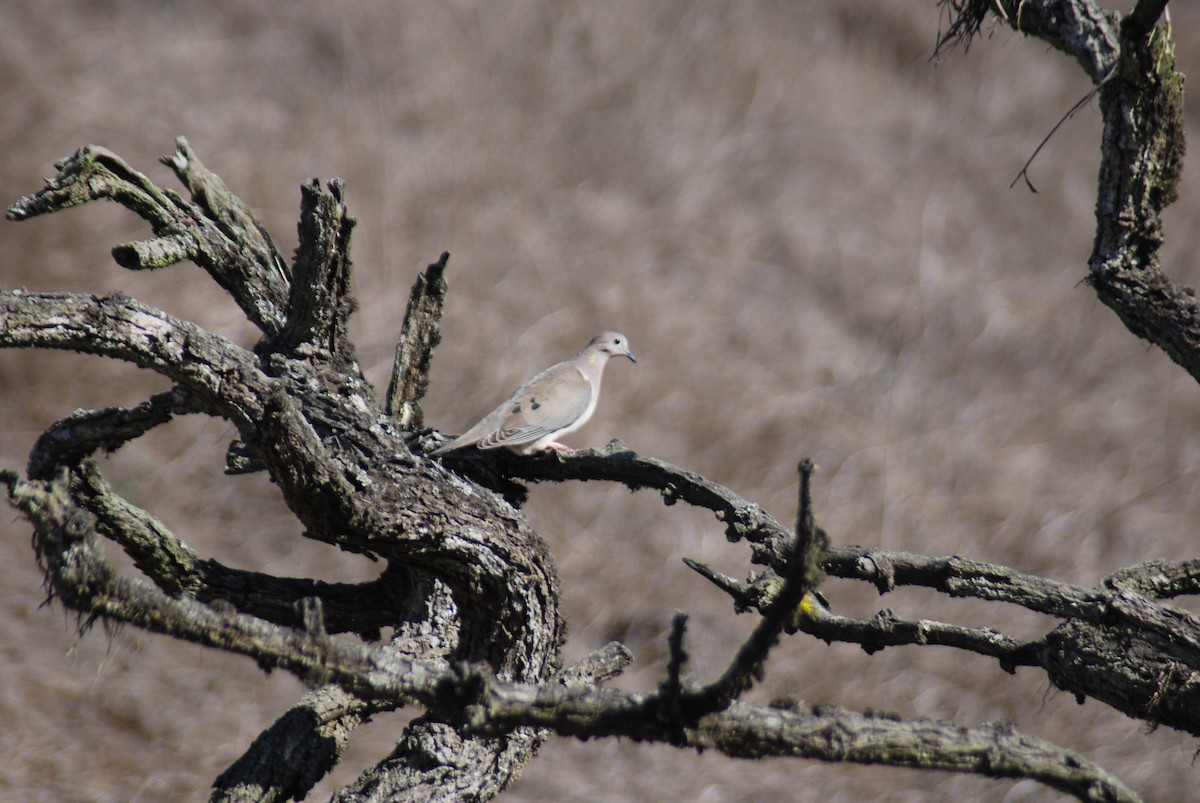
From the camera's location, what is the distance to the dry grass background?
7480mm

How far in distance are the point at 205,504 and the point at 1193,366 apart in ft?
21.4

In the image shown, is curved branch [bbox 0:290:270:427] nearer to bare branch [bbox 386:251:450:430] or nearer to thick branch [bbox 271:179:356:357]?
thick branch [bbox 271:179:356:357]

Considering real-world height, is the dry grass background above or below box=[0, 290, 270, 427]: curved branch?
above

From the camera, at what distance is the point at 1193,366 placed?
288 cm

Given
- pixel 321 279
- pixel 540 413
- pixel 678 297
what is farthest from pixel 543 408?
pixel 678 297

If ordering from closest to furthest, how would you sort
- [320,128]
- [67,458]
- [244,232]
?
1. [67,458]
2. [244,232]
3. [320,128]

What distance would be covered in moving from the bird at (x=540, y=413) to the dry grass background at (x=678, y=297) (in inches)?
142

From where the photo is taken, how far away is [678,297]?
9164mm

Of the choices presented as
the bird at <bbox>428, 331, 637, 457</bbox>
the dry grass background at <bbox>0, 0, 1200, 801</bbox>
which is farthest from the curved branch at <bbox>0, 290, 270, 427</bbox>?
the dry grass background at <bbox>0, 0, 1200, 801</bbox>

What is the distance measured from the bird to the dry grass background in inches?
142

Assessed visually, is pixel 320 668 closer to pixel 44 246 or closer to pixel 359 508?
pixel 359 508

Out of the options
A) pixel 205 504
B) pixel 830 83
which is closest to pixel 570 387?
pixel 205 504

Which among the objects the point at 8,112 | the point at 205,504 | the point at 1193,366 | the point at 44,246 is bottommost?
the point at 1193,366

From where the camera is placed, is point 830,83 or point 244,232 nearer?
point 244,232
